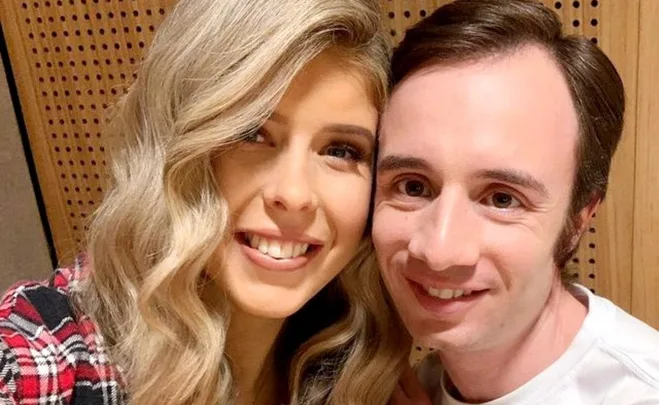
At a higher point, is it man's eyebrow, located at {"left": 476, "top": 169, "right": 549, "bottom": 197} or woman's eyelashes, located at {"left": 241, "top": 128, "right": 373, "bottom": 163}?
woman's eyelashes, located at {"left": 241, "top": 128, "right": 373, "bottom": 163}

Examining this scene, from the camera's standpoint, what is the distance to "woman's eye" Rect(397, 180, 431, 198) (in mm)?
Answer: 1290

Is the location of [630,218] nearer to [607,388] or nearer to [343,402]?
[607,388]

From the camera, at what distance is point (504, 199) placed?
4.12 ft

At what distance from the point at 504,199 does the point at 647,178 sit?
0.48 meters

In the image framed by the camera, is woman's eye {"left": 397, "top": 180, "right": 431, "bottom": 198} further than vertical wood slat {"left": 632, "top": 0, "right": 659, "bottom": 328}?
No

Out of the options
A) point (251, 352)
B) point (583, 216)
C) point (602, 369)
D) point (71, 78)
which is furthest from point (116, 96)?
point (602, 369)

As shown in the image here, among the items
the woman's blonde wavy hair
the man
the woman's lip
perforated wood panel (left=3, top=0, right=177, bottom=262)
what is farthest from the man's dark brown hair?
perforated wood panel (left=3, top=0, right=177, bottom=262)

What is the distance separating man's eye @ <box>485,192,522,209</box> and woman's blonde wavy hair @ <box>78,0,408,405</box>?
274 millimetres

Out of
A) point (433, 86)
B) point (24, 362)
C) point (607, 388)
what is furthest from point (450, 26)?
point (24, 362)

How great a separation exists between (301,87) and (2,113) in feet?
4.27

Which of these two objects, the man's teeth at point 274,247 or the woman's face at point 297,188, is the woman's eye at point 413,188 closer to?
the woman's face at point 297,188

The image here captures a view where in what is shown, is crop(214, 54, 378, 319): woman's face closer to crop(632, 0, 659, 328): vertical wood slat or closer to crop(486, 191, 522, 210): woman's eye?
crop(486, 191, 522, 210): woman's eye

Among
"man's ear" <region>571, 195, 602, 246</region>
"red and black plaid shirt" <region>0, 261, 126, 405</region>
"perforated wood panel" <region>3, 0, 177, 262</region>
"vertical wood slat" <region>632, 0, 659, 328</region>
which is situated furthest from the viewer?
"perforated wood panel" <region>3, 0, 177, 262</region>

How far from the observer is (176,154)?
1.23m
